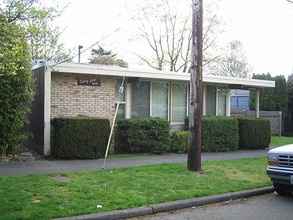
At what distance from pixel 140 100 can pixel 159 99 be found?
36.7 inches

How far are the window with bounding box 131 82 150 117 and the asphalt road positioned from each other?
7.46 m

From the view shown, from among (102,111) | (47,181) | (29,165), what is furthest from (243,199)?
Result: (102,111)

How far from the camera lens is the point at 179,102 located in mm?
15820

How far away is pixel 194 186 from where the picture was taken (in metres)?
8.09

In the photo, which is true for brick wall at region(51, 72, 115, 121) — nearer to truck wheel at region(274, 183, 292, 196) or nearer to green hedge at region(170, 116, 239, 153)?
green hedge at region(170, 116, 239, 153)

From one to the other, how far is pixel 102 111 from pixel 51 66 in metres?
2.78

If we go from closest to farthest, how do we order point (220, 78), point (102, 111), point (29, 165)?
1. point (29, 165)
2. point (102, 111)
3. point (220, 78)

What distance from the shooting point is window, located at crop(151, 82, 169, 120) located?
15047 mm

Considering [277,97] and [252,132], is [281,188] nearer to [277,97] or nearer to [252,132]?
[252,132]

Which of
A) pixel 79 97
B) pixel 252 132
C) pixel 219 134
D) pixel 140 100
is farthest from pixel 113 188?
pixel 252 132

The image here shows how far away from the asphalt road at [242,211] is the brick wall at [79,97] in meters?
7.12

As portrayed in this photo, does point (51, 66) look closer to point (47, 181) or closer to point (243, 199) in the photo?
point (47, 181)

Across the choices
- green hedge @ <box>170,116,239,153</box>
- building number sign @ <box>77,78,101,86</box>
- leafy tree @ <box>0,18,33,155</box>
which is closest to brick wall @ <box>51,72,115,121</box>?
building number sign @ <box>77,78,101,86</box>

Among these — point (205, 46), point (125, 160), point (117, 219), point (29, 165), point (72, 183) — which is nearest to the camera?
point (117, 219)
